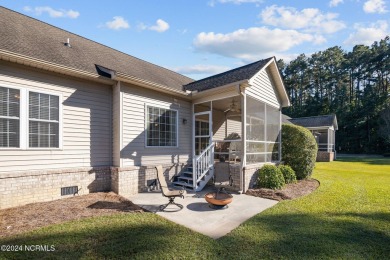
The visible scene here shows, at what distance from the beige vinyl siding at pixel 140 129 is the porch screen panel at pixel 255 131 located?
2.77 m

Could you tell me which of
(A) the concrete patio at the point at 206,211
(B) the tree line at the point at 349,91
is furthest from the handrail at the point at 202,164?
(B) the tree line at the point at 349,91

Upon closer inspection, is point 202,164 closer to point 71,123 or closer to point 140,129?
point 140,129

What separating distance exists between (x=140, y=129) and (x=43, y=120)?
287 centimetres

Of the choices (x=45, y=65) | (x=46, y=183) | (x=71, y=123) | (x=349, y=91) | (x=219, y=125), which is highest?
(x=349, y=91)

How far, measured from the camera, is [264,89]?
10055 mm

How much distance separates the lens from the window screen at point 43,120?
6.13 m

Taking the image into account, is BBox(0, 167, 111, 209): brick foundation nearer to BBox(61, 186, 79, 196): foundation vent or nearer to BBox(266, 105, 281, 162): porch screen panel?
BBox(61, 186, 79, 196): foundation vent

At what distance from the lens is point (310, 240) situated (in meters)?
4.30

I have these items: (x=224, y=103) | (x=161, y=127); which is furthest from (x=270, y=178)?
(x=161, y=127)

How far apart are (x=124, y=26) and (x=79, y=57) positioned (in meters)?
4.45

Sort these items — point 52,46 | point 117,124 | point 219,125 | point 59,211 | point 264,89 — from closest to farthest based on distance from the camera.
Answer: point 59,211, point 52,46, point 117,124, point 264,89, point 219,125

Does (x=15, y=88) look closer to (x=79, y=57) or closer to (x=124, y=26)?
(x=79, y=57)

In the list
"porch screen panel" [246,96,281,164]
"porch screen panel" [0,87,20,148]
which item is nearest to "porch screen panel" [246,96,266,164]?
"porch screen panel" [246,96,281,164]

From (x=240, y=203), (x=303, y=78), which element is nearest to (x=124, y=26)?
(x=240, y=203)
